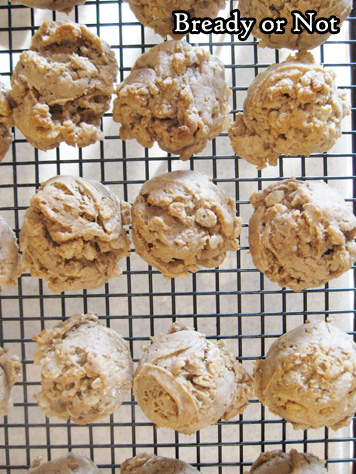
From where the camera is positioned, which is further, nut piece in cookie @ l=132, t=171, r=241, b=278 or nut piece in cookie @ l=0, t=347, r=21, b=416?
nut piece in cookie @ l=0, t=347, r=21, b=416

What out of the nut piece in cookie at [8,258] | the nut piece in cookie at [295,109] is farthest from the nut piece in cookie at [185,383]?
the nut piece in cookie at [295,109]

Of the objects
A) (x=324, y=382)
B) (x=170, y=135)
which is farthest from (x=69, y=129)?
(x=324, y=382)

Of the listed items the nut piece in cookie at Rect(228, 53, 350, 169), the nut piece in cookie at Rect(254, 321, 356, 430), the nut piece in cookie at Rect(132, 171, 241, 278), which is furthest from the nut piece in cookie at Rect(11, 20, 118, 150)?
the nut piece in cookie at Rect(254, 321, 356, 430)

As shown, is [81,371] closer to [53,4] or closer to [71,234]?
[71,234]

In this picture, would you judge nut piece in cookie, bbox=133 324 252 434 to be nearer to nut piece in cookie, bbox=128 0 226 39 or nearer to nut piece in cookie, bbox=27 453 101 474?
nut piece in cookie, bbox=27 453 101 474

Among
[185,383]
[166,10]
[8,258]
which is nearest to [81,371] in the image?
[185,383]
